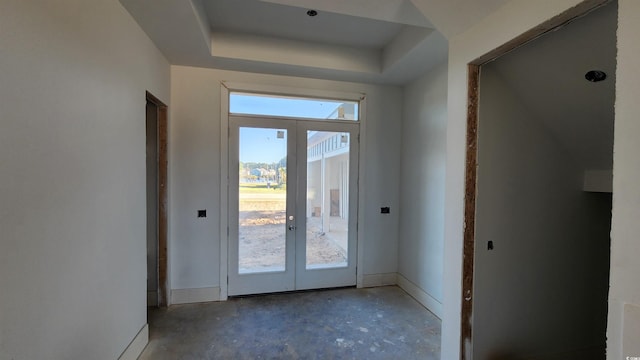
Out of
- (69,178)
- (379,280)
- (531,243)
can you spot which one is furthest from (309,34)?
(379,280)

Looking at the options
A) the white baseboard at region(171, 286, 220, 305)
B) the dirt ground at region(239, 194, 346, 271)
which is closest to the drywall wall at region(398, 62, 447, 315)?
the dirt ground at region(239, 194, 346, 271)

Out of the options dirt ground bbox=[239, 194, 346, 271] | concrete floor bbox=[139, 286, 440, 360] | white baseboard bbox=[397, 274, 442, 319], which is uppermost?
dirt ground bbox=[239, 194, 346, 271]

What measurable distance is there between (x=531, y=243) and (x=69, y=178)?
10.2 feet

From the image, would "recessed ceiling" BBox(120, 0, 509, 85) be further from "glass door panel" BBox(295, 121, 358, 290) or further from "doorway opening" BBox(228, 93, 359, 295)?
"glass door panel" BBox(295, 121, 358, 290)

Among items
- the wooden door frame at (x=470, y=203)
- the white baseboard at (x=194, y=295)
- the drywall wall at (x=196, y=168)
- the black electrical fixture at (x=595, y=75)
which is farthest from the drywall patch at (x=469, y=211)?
the white baseboard at (x=194, y=295)

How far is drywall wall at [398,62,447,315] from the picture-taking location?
10.6 ft

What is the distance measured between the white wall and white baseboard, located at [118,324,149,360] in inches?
3.2

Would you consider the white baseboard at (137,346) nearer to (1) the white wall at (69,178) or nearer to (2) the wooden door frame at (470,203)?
(1) the white wall at (69,178)

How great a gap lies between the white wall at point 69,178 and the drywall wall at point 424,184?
2879 mm

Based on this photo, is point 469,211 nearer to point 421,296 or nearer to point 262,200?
point 421,296

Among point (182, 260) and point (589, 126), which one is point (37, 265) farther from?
point (589, 126)

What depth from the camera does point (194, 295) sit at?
344 centimetres

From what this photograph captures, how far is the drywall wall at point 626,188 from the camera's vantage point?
108 cm

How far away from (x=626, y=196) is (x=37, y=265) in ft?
7.98
